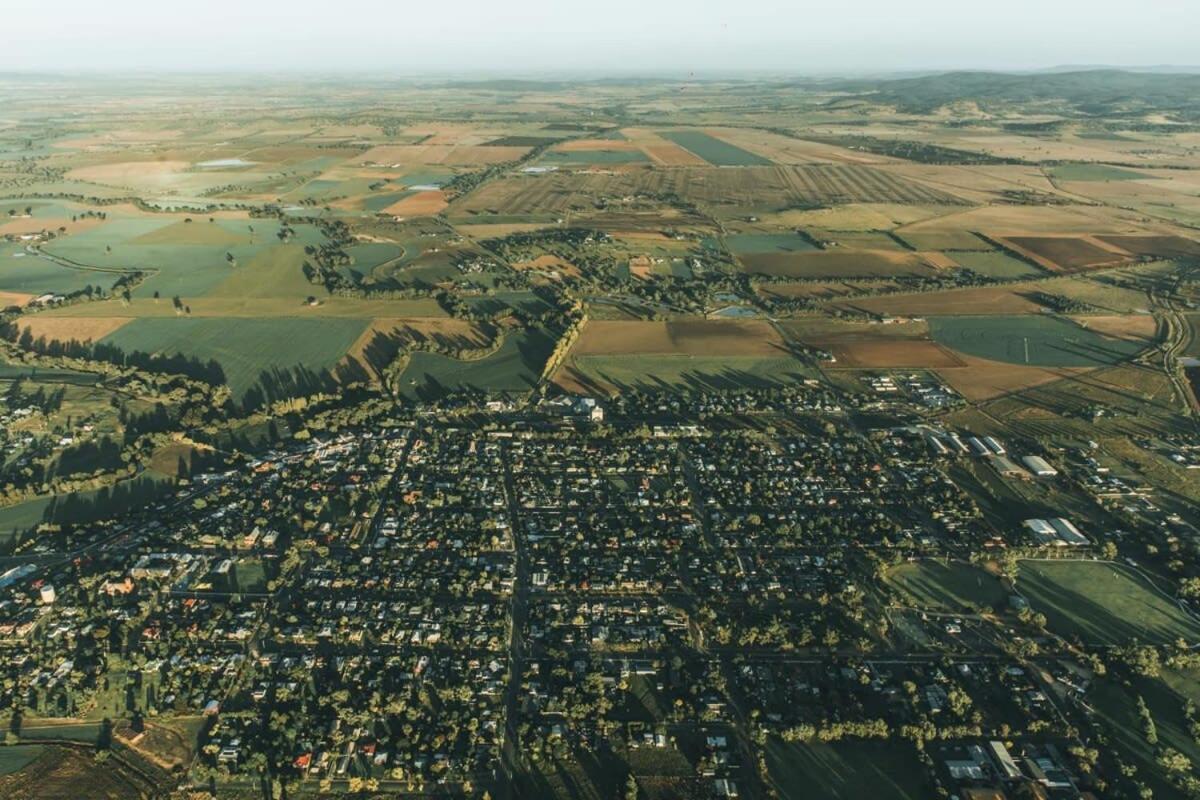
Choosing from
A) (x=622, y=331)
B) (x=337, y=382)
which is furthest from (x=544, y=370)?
(x=337, y=382)

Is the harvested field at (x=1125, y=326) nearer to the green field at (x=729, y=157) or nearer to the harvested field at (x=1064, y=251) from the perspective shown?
the harvested field at (x=1064, y=251)

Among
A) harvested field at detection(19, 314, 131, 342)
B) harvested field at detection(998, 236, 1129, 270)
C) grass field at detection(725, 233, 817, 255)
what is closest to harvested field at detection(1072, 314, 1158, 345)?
harvested field at detection(998, 236, 1129, 270)

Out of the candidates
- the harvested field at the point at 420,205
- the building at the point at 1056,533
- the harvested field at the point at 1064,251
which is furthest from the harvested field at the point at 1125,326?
the harvested field at the point at 420,205

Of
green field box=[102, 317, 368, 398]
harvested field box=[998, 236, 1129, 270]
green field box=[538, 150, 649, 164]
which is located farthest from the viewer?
green field box=[538, 150, 649, 164]

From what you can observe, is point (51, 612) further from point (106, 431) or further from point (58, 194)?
point (58, 194)

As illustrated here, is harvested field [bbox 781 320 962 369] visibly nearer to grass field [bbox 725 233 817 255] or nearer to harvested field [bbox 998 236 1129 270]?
grass field [bbox 725 233 817 255]

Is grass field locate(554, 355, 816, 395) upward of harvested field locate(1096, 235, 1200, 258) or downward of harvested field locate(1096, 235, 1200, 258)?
downward
